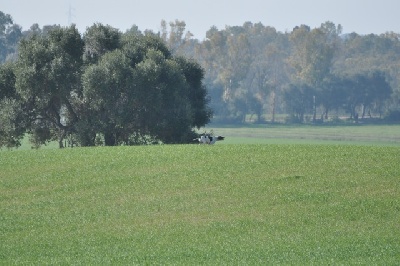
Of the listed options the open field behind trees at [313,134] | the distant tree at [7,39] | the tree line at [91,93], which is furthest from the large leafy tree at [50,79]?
the distant tree at [7,39]

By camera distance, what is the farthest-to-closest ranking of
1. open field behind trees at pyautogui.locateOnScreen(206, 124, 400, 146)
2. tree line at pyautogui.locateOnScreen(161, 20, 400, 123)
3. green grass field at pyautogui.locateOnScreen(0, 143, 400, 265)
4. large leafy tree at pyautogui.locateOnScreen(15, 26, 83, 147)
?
1. tree line at pyautogui.locateOnScreen(161, 20, 400, 123)
2. open field behind trees at pyautogui.locateOnScreen(206, 124, 400, 146)
3. large leafy tree at pyautogui.locateOnScreen(15, 26, 83, 147)
4. green grass field at pyautogui.locateOnScreen(0, 143, 400, 265)

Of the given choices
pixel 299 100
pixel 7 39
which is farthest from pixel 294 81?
pixel 7 39

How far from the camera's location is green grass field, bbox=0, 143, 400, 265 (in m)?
22.4

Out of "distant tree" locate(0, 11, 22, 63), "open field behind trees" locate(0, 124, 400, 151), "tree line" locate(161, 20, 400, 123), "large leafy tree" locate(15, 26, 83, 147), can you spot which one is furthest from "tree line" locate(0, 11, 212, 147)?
"distant tree" locate(0, 11, 22, 63)

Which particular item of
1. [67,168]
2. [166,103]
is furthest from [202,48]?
A: [67,168]

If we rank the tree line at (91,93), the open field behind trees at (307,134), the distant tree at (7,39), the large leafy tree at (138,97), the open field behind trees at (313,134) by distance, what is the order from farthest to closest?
the distant tree at (7,39) < the open field behind trees at (313,134) < the open field behind trees at (307,134) < the tree line at (91,93) < the large leafy tree at (138,97)

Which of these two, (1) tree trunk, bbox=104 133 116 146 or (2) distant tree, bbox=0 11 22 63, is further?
(2) distant tree, bbox=0 11 22 63

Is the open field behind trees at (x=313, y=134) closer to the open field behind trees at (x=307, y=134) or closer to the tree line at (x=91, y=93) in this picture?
the open field behind trees at (x=307, y=134)

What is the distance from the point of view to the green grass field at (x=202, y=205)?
73.5 feet

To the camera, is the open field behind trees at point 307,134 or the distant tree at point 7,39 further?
the distant tree at point 7,39

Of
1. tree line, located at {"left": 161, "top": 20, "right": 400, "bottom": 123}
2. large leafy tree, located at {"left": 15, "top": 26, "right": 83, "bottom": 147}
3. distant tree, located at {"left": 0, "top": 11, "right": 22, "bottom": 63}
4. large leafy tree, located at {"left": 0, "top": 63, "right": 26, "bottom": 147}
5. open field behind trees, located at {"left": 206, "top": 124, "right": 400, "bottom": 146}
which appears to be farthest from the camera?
distant tree, located at {"left": 0, "top": 11, "right": 22, "bottom": 63}

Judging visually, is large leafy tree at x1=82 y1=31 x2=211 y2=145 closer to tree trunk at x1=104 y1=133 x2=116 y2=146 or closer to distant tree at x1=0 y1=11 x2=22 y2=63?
tree trunk at x1=104 y1=133 x2=116 y2=146

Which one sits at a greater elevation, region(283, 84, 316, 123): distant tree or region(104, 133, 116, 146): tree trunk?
region(283, 84, 316, 123): distant tree

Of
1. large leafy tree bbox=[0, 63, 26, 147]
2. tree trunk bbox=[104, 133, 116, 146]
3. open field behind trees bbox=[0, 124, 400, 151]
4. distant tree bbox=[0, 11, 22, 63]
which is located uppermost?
distant tree bbox=[0, 11, 22, 63]
